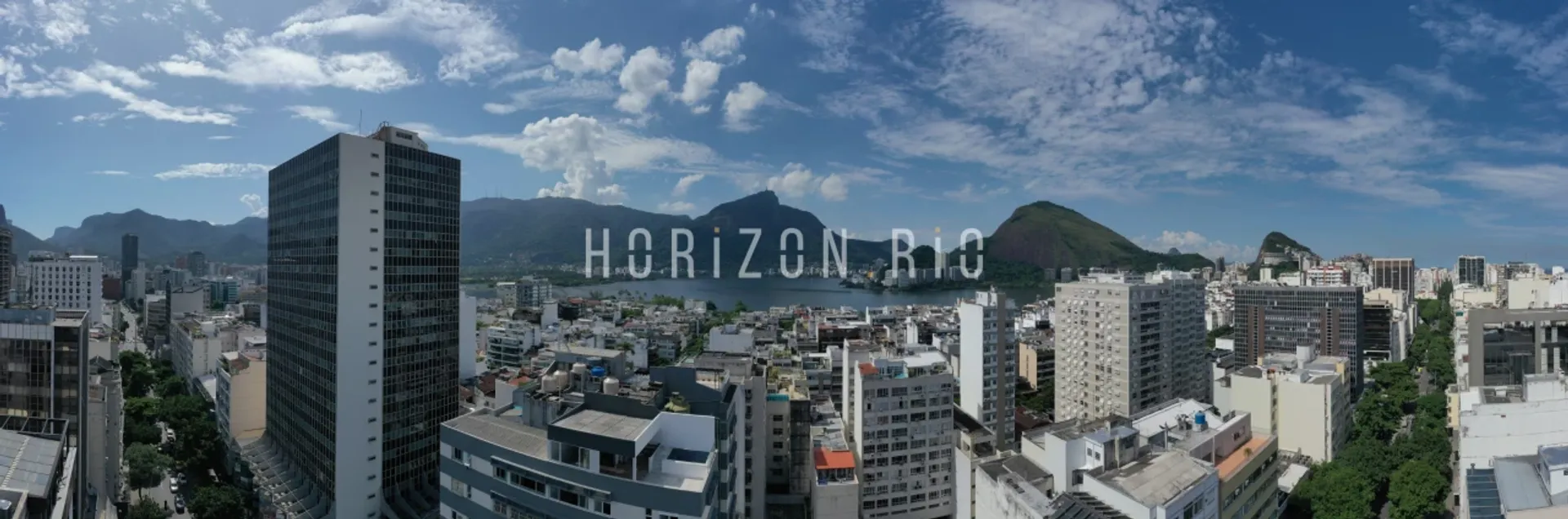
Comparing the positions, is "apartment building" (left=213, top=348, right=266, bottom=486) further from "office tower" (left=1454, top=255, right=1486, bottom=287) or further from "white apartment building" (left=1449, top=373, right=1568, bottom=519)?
"office tower" (left=1454, top=255, right=1486, bottom=287)

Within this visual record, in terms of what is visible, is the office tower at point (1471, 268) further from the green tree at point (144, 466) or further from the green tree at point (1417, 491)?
the green tree at point (144, 466)

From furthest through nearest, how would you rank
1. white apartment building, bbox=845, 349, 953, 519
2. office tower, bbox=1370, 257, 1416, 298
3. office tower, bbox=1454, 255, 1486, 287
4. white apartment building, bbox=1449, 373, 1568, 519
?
office tower, bbox=1454, 255, 1486, 287 < office tower, bbox=1370, 257, 1416, 298 < white apartment building, bbox=845, 349, 953, 519 < white apartment building, bbox=1449, 373, 1568, 519

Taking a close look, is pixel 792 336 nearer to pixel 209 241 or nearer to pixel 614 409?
pixel 614 409

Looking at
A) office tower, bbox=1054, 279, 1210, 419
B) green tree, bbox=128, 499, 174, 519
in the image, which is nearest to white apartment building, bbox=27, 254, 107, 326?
green tree, bbox=128, 499, 174, 519

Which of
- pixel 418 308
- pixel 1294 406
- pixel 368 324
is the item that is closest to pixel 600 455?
pixel 368 324

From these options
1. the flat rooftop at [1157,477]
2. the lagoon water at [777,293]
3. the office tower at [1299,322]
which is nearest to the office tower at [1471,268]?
the lagoon water at [777,293]

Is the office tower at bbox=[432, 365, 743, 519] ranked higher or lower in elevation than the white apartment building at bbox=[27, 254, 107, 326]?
lower

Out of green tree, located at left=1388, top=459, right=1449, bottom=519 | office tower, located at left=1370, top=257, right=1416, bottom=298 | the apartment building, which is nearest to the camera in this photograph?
green tree, located at left=1388, top=459, right=1449, bottom=519
